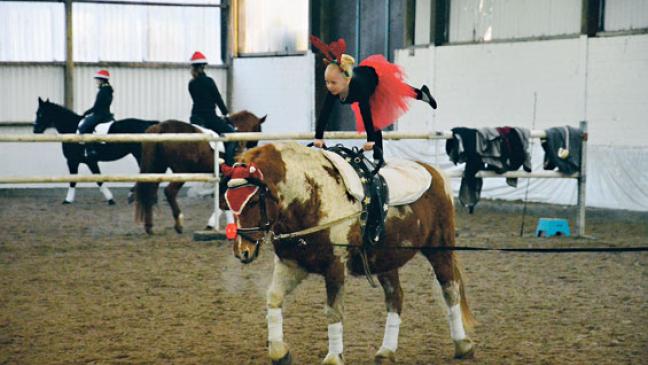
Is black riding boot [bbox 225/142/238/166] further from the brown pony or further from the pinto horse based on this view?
the pinto horse

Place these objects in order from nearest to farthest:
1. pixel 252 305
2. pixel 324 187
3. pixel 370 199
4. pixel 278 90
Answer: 1. pixel 324 187
2. pixel 370 199
3. pixel 252 305
4. pixel 278 90

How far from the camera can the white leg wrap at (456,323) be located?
5.77m

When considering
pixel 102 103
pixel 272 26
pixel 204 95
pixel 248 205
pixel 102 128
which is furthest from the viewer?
pixel 272 26

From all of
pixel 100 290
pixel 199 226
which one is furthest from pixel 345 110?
pixel 100 290

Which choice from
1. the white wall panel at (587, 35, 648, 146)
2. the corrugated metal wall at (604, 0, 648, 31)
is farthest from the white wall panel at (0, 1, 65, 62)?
the corrugated metal wall at (604, 0, 648, 31)

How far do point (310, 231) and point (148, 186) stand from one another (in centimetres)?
722

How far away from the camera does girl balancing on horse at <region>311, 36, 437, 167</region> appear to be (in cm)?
552

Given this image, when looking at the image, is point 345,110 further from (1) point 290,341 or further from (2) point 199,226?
(1) point 290,341

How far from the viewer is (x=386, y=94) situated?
5.73m

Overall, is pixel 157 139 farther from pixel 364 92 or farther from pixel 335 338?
pixel 335 338

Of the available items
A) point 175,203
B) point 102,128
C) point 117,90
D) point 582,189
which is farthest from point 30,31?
point 582,189

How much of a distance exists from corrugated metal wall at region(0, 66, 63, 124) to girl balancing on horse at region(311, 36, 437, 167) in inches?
634

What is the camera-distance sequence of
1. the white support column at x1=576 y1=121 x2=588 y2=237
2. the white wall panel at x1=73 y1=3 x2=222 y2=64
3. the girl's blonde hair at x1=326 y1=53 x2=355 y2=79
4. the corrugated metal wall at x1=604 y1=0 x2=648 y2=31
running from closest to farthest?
the girl's blonde hair at x1=326 y1=53 x2=355 y2=79 → the white support column at x1=576 y1=121 x2=588 y2=237 → the corrugated metal wall at x1=604 y1=0 x2=648 y2=31 → the white wall panel at x1=73 y1=3 x2=222 y2=64

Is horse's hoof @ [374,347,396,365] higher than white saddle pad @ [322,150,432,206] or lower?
lower
